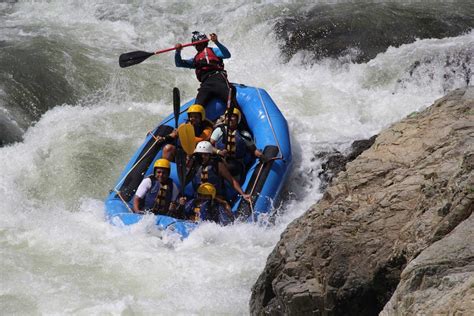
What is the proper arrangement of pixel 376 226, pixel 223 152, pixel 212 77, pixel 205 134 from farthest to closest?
1. pixel 212 77
2. pixel 205 134
3. pixel 223 152
4. pixel 376 226

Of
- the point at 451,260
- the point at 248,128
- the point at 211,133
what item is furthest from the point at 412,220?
the point at 248,128

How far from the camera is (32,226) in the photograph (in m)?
5.75

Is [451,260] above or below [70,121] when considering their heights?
above

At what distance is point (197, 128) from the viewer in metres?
6.34

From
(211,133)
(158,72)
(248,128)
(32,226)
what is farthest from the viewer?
(158,72)

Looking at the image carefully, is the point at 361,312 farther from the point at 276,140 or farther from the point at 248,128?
the point at 248,128

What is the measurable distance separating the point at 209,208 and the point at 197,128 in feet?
2.93

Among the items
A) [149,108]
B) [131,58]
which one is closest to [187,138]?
[131,58]

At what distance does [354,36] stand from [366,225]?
277 inches

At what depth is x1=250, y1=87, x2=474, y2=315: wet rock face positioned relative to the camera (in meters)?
2.71

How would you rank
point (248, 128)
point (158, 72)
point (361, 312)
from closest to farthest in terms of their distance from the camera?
point (361, 312)
point (248, 128)
point (158, 72)

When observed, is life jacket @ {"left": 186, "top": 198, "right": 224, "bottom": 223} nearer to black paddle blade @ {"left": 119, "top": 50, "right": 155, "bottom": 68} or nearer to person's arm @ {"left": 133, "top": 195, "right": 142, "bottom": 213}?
person's arm @ {"left": 133, "top": 195, "right": 142, "bottom": 213}

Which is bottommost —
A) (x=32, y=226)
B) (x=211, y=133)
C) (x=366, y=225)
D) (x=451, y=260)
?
(x=32, y=226)

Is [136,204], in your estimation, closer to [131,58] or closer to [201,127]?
[201,127]
